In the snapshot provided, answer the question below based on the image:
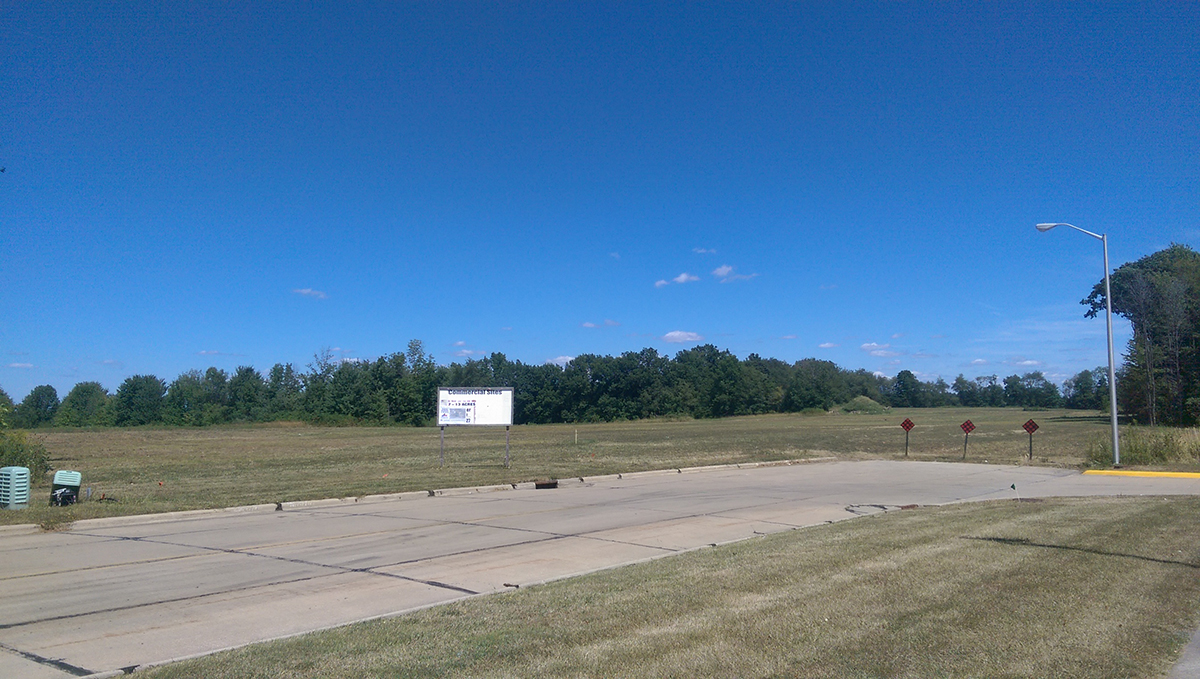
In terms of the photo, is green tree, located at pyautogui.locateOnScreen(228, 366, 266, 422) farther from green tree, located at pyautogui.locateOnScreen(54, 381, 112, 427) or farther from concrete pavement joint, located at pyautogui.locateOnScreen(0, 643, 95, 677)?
concrete pavement joint, located at pyautogui.locateOnScreen(0, 643, 95, 677)

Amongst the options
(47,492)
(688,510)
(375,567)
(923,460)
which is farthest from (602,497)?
(923,460)

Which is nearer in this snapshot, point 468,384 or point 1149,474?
point 1149,474

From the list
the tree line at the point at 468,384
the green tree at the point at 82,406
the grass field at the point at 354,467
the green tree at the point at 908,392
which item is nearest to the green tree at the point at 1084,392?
the tree line at the point at 468,384

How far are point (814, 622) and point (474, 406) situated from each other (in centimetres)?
2187

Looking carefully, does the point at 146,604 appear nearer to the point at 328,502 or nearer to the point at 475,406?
the point at 328,502

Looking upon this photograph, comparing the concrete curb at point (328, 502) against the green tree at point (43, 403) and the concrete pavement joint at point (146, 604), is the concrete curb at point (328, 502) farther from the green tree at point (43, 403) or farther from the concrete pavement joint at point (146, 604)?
the green tree at point (43, 403)

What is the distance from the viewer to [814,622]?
20.6ft

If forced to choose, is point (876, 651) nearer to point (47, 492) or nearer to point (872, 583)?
point (872, 583)

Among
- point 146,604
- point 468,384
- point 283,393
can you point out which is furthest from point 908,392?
point 146,604

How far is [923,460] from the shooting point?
32.1 meters

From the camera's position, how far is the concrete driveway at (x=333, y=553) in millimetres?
7035

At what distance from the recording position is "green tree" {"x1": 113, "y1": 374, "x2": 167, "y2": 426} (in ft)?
383

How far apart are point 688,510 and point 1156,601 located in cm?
973

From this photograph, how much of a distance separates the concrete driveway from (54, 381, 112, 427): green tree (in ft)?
425
